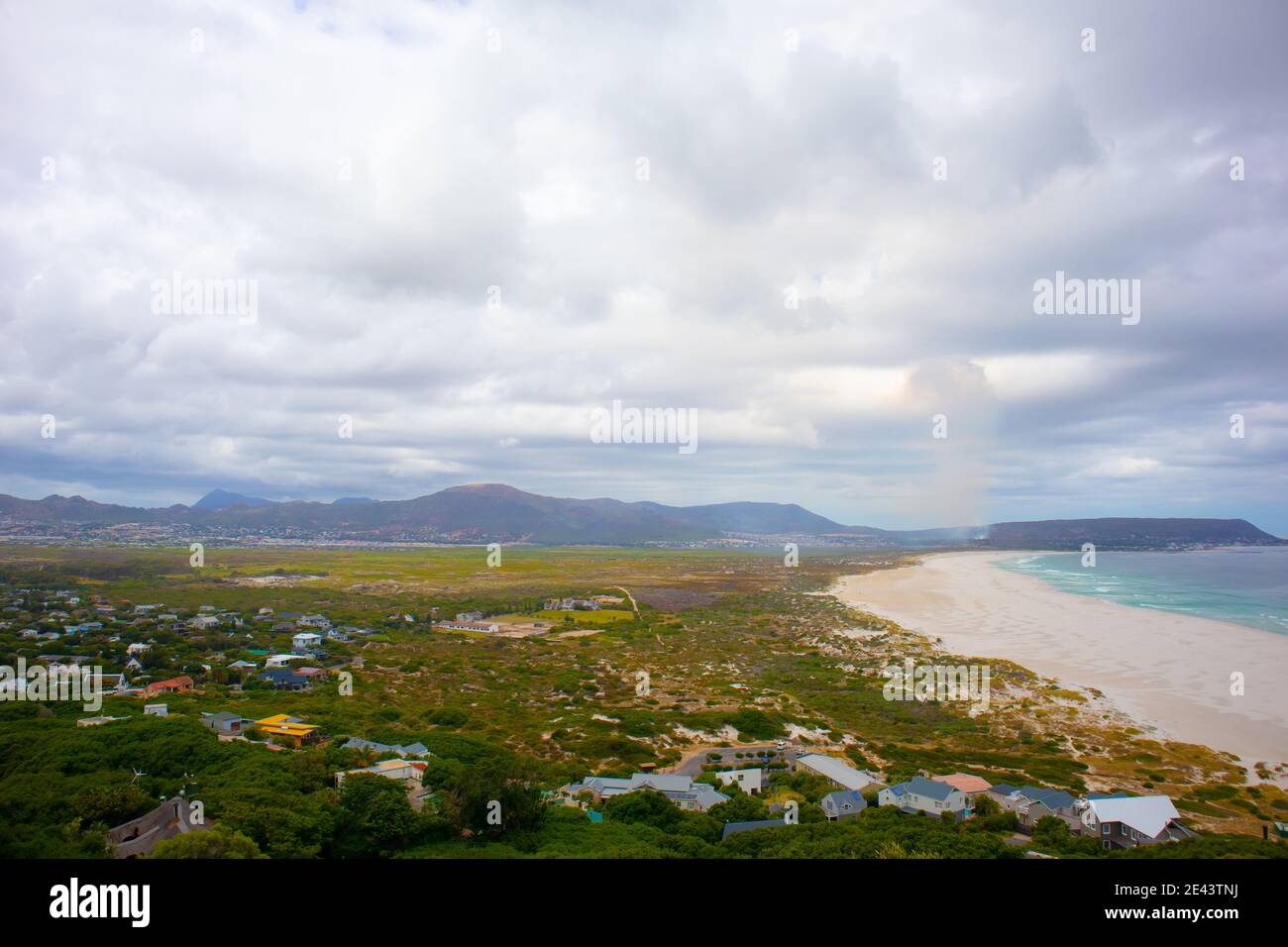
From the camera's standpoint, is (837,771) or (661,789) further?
(837,771)

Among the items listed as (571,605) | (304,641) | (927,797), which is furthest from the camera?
(571,605)

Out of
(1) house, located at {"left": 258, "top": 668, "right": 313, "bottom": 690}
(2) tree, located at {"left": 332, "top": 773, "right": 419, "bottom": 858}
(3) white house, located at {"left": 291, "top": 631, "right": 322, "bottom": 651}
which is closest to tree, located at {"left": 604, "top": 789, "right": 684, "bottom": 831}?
(2) tree, located at {"left": 332, "top": 773, "right": 419, "bottom": 858}

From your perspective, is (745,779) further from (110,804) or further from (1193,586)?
(1193,586)

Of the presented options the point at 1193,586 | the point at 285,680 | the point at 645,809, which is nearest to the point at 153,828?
the point at 645,809

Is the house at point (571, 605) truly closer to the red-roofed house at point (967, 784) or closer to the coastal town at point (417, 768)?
the coastal town at point (417, 768)

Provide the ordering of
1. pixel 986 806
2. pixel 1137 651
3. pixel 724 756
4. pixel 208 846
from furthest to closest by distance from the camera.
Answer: pixel 1137 651 → pixel 724 756 → pixel 986 806 → pixel 208 846

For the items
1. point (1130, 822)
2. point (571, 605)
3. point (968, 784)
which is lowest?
point (571, 605)

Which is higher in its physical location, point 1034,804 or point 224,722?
point 224,722
